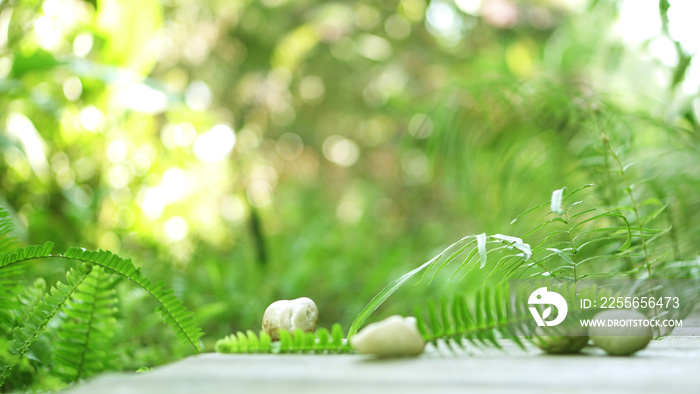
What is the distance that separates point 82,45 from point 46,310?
173 centimetres

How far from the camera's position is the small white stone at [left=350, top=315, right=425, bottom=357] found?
440 mm

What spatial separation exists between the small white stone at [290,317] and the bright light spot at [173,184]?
166 centimetres

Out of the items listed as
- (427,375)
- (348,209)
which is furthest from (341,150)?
(427,375)

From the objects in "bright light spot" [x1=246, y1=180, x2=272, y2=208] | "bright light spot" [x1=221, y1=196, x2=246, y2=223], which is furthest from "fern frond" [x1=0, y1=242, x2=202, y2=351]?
"bright light spot" [x1=246, y1=180, x2=272, y2=208]

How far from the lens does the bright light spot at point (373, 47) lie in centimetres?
274

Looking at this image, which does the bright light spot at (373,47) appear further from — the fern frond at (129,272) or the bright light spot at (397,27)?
the fern frond at (129,272)

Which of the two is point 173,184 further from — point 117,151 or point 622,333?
point 622,333

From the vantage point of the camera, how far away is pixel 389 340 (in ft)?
1.45

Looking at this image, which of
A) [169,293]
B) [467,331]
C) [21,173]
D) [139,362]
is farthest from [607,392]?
[21,173]

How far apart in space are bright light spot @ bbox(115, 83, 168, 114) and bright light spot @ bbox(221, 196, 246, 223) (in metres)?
0.95

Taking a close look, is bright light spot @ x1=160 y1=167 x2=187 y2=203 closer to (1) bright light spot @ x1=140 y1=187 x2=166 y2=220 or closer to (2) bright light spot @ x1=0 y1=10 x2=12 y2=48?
(1) bright light spot @ x1=140 y1=187 x2=166 y2=220

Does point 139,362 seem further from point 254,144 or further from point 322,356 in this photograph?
point 254,144

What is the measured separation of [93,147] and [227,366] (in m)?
1.74

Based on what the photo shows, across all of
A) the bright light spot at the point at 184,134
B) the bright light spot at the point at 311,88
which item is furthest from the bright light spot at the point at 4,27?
the bright light spot at the point at 311,88
